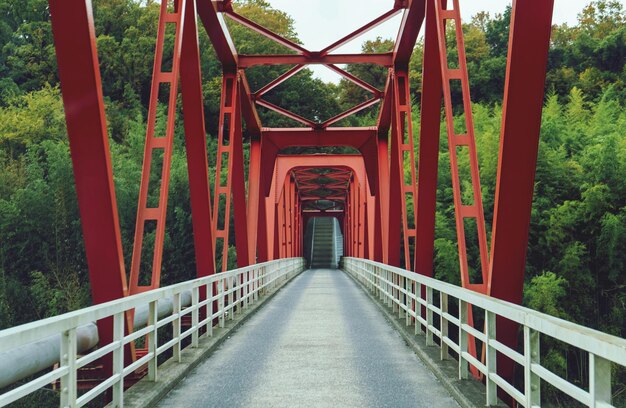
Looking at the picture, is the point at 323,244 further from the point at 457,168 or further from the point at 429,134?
the point at 457,168

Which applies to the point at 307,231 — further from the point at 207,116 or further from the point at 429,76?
the point at 429,76

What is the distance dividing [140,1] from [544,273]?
4277cm

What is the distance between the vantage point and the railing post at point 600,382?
2.59m

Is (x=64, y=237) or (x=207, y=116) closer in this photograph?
(x=64, y=237)

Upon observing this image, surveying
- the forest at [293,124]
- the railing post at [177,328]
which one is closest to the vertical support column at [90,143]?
the railing post at [177,328]

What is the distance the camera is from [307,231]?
264 ft

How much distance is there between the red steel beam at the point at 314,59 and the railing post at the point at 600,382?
13366 millimetres

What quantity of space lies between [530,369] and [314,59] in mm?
12703

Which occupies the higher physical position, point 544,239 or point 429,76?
point 429,76

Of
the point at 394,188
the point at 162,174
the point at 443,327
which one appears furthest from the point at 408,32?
the point at 443,327

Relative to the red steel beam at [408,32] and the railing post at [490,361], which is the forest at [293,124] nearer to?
the red steel beam at [408,32]

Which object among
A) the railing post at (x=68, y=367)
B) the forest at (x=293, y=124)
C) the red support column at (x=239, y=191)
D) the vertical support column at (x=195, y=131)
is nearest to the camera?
the railing post at (x=68, y=367)

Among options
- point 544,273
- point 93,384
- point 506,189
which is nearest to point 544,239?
point 544,273

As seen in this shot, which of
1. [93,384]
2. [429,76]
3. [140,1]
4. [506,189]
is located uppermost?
[140,1]
